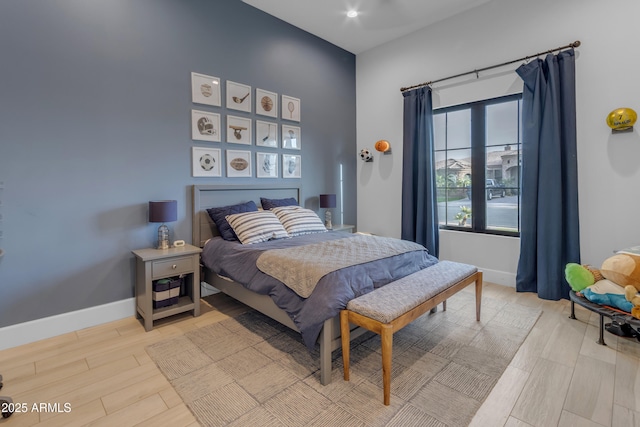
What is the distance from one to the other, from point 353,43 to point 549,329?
13.8 ft

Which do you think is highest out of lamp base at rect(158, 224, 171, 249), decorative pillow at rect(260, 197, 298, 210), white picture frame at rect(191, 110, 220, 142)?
white picture frame at rect(191, 110, 220, 142)

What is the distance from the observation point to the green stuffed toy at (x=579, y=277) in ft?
8.13

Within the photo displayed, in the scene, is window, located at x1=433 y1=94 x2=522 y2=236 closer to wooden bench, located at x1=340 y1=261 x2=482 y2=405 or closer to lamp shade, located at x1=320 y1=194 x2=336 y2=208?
lamp shade, located at x1=320 y1=194 x2=336 y2=208

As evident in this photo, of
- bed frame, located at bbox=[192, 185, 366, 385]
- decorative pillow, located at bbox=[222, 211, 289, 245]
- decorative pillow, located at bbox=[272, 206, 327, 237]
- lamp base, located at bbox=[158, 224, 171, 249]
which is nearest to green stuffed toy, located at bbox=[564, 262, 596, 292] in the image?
bed frame, located at bbox=[192, 185, 366, 385]

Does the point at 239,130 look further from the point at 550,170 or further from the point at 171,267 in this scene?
the point at 550,170

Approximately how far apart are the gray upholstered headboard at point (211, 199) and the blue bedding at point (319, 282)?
205mm

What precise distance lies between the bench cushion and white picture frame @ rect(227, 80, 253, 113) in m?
2.59

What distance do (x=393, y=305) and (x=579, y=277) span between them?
1.76 metres

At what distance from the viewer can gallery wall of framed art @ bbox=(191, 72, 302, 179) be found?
3279 mm

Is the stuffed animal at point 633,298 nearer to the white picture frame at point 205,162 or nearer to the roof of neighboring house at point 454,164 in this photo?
the roof of neighboring house at point 454,164

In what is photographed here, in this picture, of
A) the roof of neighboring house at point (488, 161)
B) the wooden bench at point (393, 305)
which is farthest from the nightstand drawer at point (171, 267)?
the roof of neighboring house at point (488, 161)

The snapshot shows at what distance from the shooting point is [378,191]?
4812 millimetres

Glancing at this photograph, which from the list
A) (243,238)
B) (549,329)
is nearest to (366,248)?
(243,238)

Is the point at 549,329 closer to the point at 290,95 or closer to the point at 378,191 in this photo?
the point at 378,191
